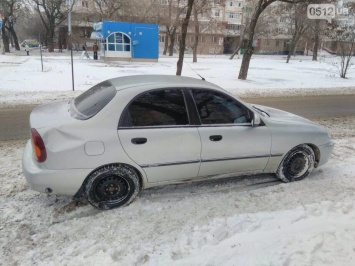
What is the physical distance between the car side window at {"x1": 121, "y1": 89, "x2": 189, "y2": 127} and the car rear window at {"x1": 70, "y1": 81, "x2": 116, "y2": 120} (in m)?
0.31

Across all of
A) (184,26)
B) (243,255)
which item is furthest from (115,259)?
(184,26)

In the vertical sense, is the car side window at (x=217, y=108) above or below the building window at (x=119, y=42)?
below

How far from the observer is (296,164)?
14.3ft

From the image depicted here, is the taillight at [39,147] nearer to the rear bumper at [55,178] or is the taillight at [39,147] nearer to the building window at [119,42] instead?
the rear bumper at [55,178]

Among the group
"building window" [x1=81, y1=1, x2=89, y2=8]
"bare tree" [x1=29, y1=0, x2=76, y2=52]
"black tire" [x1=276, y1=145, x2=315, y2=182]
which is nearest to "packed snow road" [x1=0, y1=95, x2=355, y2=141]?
"black tire" [x1=276, y1=145, x2=315, y2=182]

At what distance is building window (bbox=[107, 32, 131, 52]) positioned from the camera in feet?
94.1

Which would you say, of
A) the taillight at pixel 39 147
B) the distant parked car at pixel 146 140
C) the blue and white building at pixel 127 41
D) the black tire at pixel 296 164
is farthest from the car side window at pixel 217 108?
the blue and white building at pixel 127 41

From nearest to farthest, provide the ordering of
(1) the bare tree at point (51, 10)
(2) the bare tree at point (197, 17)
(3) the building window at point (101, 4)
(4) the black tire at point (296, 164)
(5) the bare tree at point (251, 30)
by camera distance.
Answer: (4) the black tire at point (296, 164) → (5) the bare tree at point (251, 30) → (2) the bare tree at point (197, 17) → (1) the bare tree at point (51, 10) → (3) the building window at point (101, 4)

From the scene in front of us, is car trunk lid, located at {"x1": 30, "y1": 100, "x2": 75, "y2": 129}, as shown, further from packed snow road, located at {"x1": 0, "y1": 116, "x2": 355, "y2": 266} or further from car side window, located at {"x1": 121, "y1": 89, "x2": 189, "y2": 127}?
packed snow road, located at {"x1": 0, "y1": 116, "x2": 355, "y2": 266}

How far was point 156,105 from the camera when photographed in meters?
3.63

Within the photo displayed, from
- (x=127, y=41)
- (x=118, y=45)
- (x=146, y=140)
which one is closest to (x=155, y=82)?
(x=146, y=140)

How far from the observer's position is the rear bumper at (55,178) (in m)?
3.29

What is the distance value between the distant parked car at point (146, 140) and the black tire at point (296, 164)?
0.03 m

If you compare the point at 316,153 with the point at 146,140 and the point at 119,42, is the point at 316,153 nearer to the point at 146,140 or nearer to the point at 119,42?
the point at 146,140
